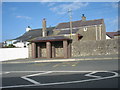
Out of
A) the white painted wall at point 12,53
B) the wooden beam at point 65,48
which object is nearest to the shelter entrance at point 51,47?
the wooden beam at point 65,48

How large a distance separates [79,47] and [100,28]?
522 inches

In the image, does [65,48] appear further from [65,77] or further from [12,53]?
[65,77]

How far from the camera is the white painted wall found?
24711mm

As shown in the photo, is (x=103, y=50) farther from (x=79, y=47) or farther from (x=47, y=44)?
(x=47, y=44)

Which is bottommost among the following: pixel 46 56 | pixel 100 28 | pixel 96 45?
pixel 46 56

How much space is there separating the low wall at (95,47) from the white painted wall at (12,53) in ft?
30.3

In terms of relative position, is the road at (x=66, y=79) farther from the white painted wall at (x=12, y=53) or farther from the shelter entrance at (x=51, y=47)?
the white painted wall at (x=12, y=53)

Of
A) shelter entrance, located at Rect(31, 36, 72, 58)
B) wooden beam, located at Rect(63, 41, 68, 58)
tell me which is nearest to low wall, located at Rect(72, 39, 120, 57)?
shelter entrance, located at Rect(31, 36, 72, 58)

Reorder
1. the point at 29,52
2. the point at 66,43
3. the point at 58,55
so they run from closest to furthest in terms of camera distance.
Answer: the point at 66,43 < the point at 58,55 < the point at 29,52

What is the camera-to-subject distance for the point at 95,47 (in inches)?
904

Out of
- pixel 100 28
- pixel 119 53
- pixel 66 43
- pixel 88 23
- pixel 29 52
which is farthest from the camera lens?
pixel 88 23

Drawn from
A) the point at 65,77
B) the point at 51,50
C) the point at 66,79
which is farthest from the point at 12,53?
the point at 66,79

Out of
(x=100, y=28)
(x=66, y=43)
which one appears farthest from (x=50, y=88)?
(x=100, y=28)

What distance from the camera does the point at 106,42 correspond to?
22438 millimetres
